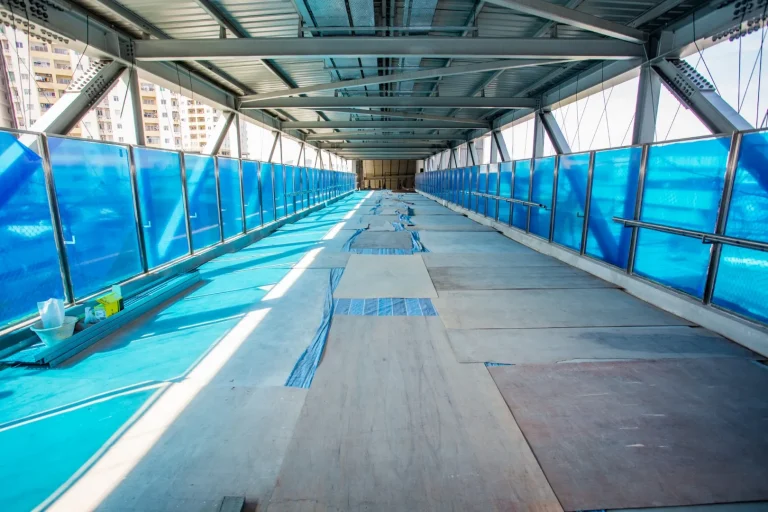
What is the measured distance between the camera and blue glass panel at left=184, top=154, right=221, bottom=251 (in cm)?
744

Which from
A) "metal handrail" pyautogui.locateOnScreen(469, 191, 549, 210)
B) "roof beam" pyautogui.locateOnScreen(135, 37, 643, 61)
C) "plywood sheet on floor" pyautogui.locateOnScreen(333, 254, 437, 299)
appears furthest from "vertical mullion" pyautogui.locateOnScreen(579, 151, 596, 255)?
"plywood sheet on floor" pyautogui.locateOnScreen(333, 254, 437, 299)

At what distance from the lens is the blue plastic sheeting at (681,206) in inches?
176

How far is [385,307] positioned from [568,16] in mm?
5192

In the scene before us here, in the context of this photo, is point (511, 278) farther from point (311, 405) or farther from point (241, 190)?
point (241, 190)

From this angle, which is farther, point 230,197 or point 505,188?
point 505,188

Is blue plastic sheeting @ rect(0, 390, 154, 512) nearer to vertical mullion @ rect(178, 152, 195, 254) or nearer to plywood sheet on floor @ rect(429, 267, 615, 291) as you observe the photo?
plywood sheet on floor @ rect(429, 267, 615, 291)

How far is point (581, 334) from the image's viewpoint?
4.27 metres

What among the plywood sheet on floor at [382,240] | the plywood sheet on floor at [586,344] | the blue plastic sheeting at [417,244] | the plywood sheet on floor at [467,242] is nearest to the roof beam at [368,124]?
the plywood sheet on floor at [467,242]

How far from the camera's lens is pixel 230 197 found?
9.41 metres

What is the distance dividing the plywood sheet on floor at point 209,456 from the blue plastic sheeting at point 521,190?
898 cm

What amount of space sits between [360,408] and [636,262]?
5.25 meters

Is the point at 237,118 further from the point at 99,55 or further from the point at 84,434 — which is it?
the point at 84,434

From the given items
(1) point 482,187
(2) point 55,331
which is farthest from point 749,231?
(1) point 482,187

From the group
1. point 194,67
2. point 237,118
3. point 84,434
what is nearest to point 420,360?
point 84,434
